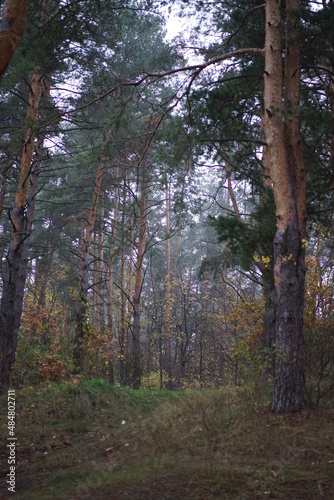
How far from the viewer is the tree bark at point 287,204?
6645 mm

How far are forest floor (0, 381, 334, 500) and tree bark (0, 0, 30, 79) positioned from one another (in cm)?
438

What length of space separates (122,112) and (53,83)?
18.0 feet

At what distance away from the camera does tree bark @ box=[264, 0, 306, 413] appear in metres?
6.64

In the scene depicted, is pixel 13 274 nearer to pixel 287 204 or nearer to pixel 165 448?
pixel 165 448

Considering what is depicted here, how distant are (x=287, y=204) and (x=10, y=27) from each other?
4.60 meters

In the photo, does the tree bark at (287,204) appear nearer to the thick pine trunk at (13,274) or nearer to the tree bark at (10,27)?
the tree bark at (10,27)

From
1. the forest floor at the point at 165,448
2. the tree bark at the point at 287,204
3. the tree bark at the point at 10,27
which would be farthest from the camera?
the tree bark at the point at 287,204

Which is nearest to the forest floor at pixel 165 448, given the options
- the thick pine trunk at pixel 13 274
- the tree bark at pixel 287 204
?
the tree bark at pixel 287 204

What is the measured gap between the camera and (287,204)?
722 centimetres

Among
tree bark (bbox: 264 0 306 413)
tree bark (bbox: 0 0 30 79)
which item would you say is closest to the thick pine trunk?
tree bark (bbox: 0 0 30 79)

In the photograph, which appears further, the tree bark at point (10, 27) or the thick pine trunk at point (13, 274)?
the thick pine trunk at point (13, 274)

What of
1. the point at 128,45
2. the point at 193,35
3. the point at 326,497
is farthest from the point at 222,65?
the point at 326,497

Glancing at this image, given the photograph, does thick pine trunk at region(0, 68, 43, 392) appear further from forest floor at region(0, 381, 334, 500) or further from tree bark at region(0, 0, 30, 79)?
tree bark at region(0, 0, 30, 79)

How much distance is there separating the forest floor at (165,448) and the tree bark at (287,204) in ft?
1.97
